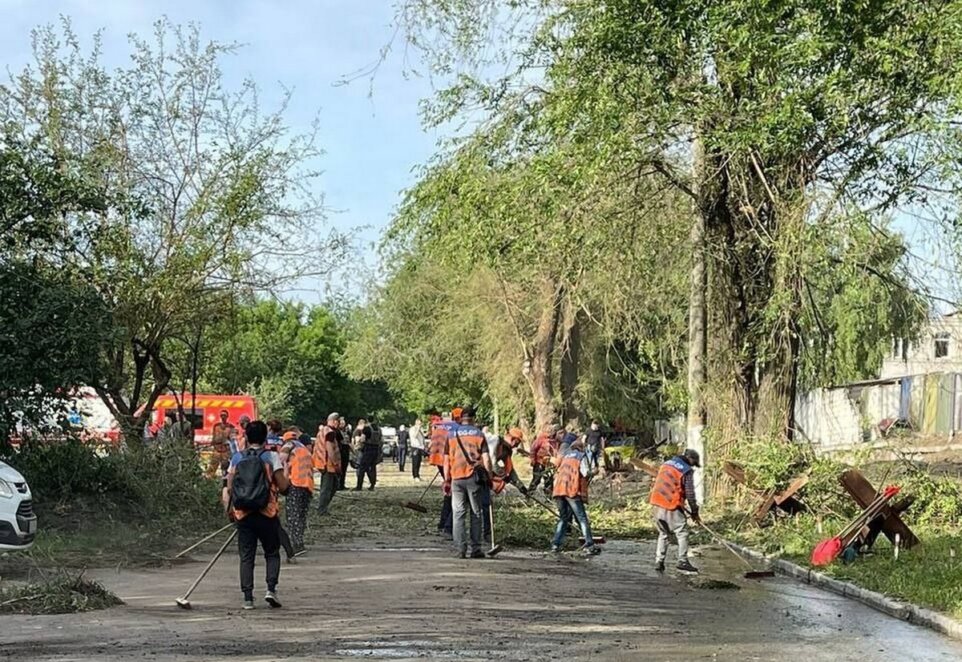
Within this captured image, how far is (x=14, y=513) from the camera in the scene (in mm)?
12156

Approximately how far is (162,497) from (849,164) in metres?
10.9

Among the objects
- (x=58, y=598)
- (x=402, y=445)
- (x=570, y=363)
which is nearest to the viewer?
(x=58, y=598)

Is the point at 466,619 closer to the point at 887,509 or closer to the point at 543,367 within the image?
the point at 887,509

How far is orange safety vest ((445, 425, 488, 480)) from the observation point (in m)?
15.2

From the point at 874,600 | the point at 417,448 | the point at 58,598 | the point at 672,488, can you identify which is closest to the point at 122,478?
the point at 58,598

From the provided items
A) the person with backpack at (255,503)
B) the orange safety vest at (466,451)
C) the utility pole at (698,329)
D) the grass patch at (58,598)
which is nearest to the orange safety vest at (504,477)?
the orange safety vest at (466,451)

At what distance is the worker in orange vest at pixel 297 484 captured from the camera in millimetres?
Result: 14688

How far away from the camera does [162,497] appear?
57.3ft

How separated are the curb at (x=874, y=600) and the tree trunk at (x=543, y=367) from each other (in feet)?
72.1

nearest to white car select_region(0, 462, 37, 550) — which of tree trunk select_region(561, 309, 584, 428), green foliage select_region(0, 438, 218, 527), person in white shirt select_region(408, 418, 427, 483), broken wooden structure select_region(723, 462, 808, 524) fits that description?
green foliage select_region(0, 438, 218, 527)

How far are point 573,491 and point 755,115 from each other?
5403 millimetres

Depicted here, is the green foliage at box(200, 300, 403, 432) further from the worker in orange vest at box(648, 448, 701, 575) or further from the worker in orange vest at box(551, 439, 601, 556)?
the worker in orange vest at box(648, 448, 701, 575)

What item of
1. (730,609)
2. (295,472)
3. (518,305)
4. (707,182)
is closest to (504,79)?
(707,182)

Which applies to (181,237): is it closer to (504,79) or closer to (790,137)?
(504,79)
